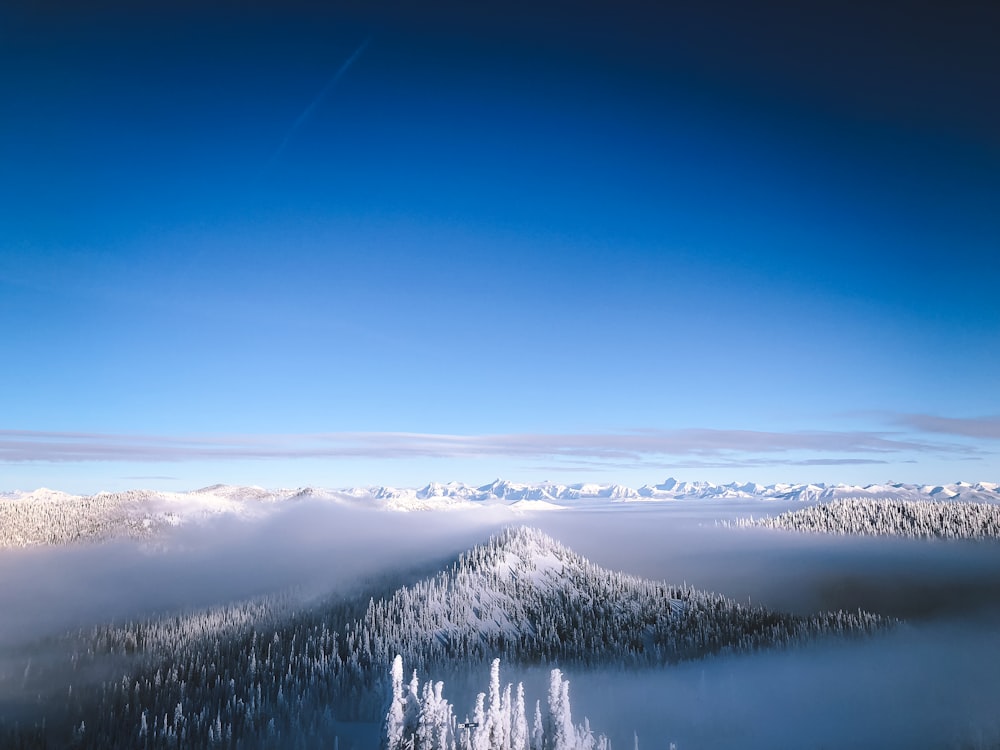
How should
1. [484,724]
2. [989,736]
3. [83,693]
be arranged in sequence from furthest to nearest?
[83,693] < [989,736] < [484,724]

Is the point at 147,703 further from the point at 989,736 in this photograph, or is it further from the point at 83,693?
the point at 989,736

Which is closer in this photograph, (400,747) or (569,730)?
(400,747)

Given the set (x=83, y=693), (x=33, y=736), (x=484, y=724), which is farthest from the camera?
(x=83, y=693)

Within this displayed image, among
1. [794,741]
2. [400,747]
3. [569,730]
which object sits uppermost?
[400,747]

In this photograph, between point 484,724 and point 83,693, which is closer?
point 484,724

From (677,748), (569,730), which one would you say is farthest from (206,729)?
(677,748)

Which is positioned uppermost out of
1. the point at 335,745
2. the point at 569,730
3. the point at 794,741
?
the point at 569,730

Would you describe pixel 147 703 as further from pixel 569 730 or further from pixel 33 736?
pixel 569 730

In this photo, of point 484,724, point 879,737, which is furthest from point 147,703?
point 879,737

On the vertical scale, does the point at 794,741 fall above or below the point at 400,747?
below
